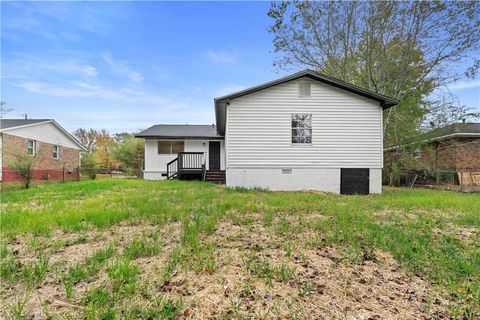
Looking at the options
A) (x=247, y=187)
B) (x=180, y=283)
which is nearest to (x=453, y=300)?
(x=180, y=283)

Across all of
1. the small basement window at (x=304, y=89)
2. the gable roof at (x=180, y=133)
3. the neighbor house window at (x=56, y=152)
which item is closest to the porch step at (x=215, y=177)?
the gable roof at (x=180, y=133)

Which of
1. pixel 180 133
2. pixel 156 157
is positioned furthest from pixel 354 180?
pixel 156 157

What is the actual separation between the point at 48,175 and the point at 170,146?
10560 millimetres

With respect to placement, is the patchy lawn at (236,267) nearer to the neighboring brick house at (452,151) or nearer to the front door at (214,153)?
the neighboring brick house at (452,151)

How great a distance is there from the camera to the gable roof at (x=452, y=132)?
49.2ft

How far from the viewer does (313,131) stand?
10867 millimetres

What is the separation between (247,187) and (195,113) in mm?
23819

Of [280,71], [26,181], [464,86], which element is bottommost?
[26,181]

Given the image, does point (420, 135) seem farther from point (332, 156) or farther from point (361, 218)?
point (361, 218)

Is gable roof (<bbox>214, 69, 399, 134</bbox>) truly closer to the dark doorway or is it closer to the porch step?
the dark doorway

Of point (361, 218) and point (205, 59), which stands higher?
point (205, 59)

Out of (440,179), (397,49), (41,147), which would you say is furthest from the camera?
(41,147)

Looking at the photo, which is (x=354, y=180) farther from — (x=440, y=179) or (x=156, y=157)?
(x=156, y=157)

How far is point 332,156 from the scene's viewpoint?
10867 millimetres
